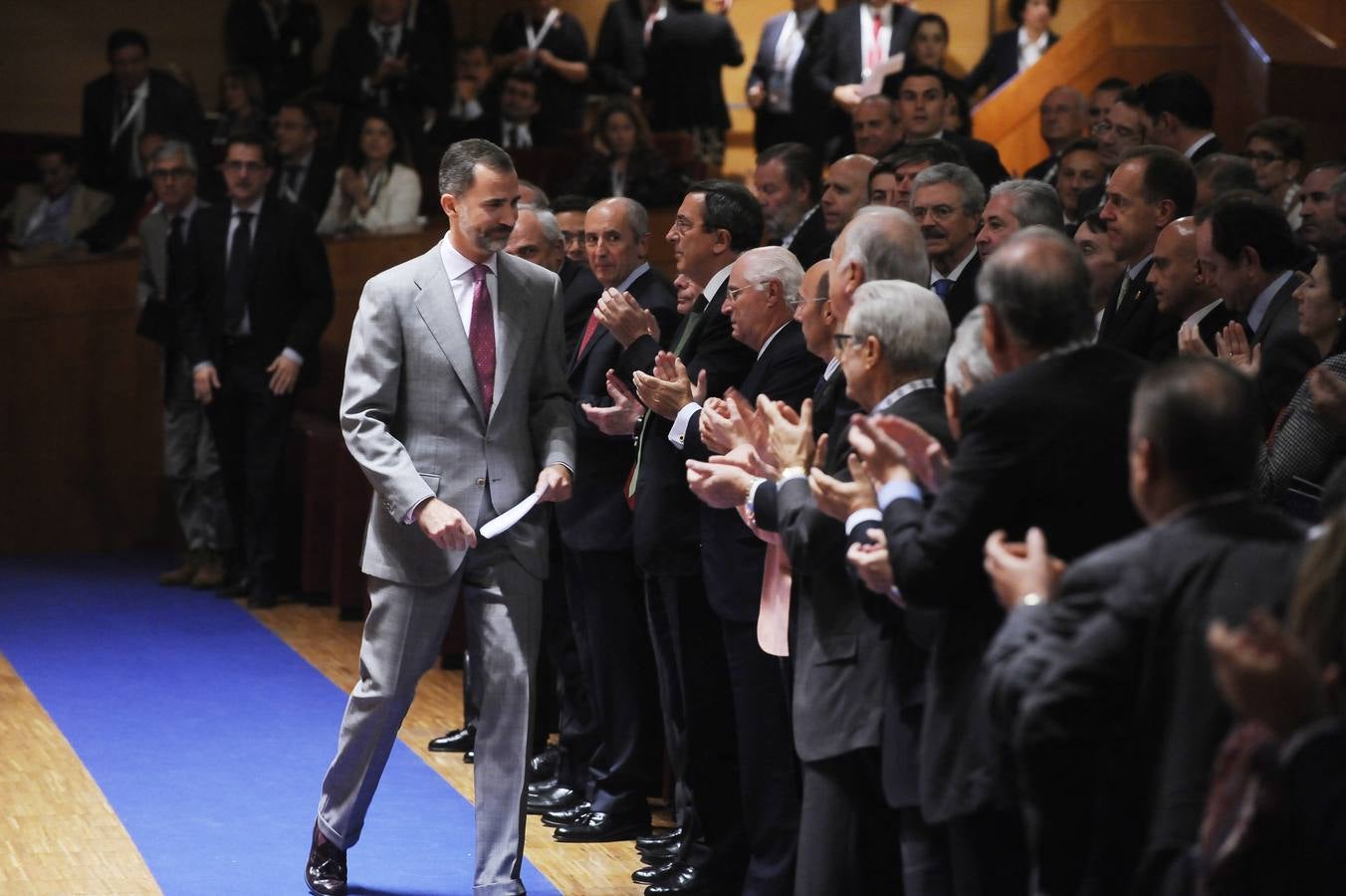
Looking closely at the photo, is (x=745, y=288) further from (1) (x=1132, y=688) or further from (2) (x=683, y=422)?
(1) (x=1132, y=688)

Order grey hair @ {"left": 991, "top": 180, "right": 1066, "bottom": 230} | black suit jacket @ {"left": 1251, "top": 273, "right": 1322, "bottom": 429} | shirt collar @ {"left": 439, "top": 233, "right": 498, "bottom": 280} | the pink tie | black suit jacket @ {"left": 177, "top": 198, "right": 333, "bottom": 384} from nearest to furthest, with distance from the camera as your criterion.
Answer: black suit jacket @ {"left": 1251, "top": 273, "right": 1322, "bottom": 429} → shirt collar @ {"left": 439, "top": 233, "right": 498, "bottom": 280} → grey hair @ {"left": 991, "top": 180, "right": 1066, "bottom": 230} → black suit jacket @ {"left": 177, "top": 198, "right": 333, "bottom": 384} → the pink tie

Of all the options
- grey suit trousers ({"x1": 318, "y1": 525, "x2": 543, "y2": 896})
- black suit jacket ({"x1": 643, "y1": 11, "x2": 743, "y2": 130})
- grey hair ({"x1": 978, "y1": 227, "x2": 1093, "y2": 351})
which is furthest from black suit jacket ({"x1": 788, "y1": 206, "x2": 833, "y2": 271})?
black suit jacket ({"x1": 643, "y1": 11, "x2": 743, "y2": 130})

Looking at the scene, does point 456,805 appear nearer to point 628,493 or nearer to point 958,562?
point 628,493

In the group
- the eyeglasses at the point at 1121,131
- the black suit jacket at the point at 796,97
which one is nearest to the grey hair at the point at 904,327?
the eyeglasses at the point at 1121,131

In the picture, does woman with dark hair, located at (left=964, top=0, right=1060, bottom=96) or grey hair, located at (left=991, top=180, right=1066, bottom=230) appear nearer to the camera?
grey hair, located at (left=991, top=180, right=1066, bottom=230)

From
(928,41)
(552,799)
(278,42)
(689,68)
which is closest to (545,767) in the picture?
(552,799)

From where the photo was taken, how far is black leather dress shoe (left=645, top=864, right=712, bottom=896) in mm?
3988

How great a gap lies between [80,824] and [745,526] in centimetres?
189

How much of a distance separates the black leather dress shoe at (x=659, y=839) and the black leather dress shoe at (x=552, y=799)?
301mm

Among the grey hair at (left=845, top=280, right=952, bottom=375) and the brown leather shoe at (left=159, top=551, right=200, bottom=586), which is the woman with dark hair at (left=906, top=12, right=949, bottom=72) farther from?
the grey hair at (left=845, top=280, right=952, bottom=375)

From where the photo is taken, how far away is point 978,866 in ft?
8.71

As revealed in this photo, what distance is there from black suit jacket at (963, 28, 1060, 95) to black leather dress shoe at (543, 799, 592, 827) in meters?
5.72

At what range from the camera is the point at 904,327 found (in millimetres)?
2877

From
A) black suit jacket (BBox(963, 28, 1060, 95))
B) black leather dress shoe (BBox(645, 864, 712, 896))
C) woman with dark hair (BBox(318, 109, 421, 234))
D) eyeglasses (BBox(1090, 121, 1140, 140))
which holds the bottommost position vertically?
black leather dress shoe (BBox(645, 864, 712, 896))
